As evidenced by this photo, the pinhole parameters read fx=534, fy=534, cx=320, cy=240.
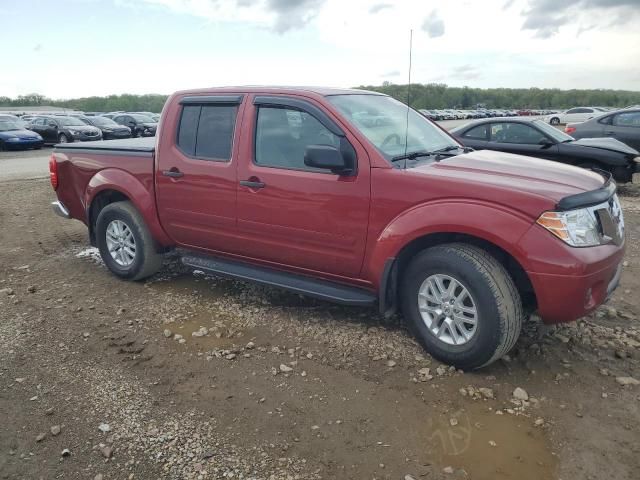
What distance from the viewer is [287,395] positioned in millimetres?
3365

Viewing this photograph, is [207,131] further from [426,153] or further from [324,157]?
[426,153]

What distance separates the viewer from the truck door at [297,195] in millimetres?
3822

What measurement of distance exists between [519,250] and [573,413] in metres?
0.99

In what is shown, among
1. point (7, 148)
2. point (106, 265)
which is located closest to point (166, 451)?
point (106, 265)

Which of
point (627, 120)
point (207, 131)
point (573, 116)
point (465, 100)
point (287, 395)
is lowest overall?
point (287, 395)

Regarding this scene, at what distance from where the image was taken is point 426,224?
3.48 m

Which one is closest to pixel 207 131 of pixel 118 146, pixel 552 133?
pixel 118 146

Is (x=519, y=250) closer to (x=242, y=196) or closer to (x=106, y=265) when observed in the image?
(x=242, y=196)

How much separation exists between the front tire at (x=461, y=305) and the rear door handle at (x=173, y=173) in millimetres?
2242

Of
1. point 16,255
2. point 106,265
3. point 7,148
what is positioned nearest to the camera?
point 106,265

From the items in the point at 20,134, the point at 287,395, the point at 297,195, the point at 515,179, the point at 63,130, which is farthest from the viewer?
the point at 63,130

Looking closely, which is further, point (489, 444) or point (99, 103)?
point (99, 103)

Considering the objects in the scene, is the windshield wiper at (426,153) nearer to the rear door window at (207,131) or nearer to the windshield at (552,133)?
the rear door window at (207,131)

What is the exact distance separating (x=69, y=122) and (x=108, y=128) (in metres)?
1.94
